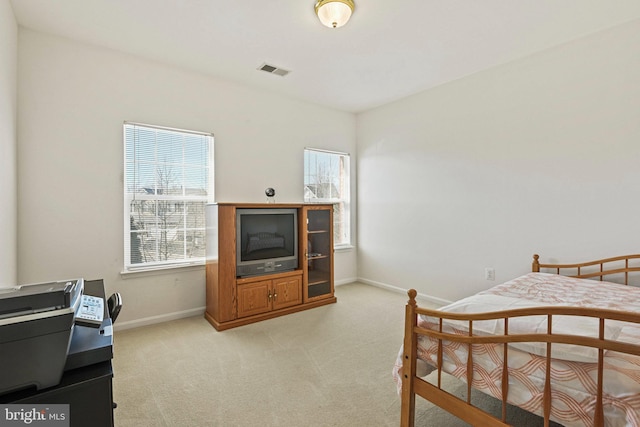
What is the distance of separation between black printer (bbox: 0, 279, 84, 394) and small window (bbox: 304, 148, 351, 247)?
3.58 metres

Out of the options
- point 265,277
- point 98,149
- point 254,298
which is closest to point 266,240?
point 265,277

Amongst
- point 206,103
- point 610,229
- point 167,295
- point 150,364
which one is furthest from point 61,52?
point 610,229

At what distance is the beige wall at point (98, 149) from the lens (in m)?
2.66

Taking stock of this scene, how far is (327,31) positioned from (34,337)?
108 inches

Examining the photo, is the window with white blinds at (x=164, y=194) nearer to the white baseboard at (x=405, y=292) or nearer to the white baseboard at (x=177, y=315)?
the white baseboard at (x=177, y=315)

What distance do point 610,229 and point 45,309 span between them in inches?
148

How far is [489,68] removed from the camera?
11.1 feet

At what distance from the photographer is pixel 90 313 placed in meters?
1.26

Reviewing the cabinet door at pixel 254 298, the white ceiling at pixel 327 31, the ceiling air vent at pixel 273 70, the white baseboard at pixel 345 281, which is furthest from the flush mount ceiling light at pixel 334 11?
the white baseboard at pixel 345 281

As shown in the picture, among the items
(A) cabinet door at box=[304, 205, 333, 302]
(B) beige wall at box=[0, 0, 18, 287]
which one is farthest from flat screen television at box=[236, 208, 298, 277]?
(B) beige wall at box=[0, 0, 18, 287]

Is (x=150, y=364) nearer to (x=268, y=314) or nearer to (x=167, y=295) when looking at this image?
(x=167, y=295)

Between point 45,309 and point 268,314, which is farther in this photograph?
point 268,314

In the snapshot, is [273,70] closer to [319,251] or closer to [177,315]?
[319,251]

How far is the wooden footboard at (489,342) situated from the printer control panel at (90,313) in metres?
1.42
